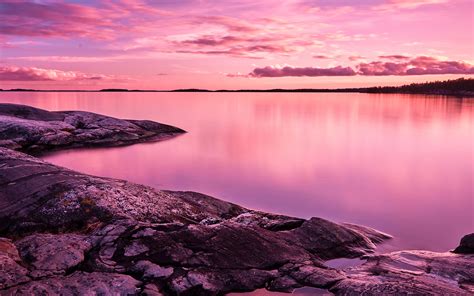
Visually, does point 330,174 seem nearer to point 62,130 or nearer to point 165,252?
point 165,252

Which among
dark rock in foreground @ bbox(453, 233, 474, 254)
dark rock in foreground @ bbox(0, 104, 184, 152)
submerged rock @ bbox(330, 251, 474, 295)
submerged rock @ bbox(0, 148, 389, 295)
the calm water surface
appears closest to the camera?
submerged rock @ bbox(330, 251, 474, 295)

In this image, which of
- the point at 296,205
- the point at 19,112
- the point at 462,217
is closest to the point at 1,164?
the point at 296,205

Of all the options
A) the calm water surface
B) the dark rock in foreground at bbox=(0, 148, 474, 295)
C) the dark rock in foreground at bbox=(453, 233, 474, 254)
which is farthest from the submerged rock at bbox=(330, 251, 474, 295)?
the calm water surface

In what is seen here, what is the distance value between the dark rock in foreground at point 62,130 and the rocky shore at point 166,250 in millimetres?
17184

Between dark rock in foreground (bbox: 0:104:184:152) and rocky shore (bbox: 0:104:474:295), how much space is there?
17.2m

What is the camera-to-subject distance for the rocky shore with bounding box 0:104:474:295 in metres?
7.92

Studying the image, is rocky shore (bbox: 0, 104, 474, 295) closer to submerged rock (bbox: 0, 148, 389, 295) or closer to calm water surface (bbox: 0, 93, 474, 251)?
submerged rock (bbox: 0, 148, 389, 295)

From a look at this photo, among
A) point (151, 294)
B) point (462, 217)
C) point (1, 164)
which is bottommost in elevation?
point (462, 217)

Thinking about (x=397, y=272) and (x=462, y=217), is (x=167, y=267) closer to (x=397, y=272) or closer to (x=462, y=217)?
(x=397, y=272)

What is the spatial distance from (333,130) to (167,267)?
42708mm

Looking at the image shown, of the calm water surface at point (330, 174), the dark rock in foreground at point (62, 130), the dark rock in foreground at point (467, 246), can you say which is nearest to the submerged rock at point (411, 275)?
the dark rock in foreground at point (467, 246)

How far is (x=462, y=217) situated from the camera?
15.9 m

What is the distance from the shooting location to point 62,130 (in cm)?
3259

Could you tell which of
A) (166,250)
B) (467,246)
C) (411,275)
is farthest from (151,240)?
(467,246)
